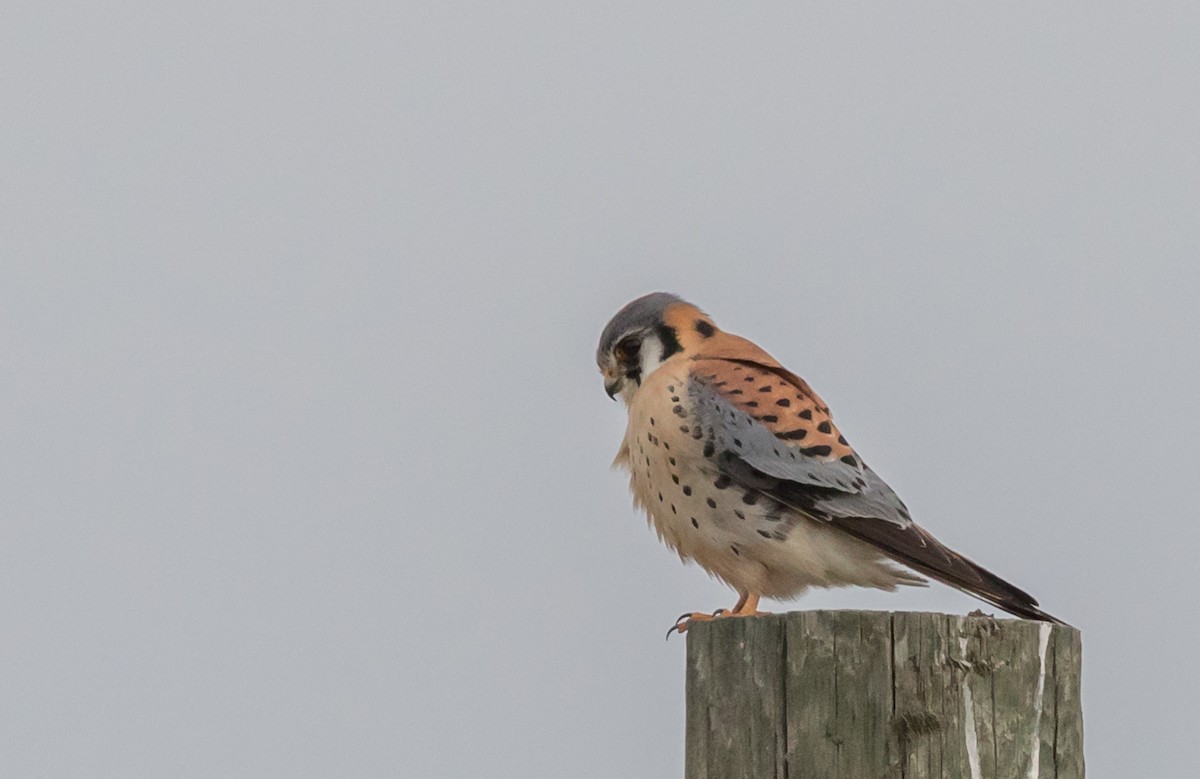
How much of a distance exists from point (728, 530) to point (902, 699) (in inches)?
92.0

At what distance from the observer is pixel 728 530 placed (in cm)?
566

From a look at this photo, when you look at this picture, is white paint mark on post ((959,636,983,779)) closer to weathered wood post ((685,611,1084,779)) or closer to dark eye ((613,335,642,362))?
weathered wood post ((685,611,1084,779))

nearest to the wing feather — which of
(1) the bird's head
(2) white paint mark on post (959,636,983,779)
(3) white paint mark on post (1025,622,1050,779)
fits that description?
(1) the bird's head

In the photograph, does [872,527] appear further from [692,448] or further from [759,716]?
[759,716]

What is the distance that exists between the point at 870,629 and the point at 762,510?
224 cm

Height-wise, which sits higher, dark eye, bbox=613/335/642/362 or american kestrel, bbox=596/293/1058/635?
dark eye, bbox=613/335/642/362

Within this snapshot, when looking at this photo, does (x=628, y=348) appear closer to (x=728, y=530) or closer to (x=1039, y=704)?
(x=728, y=530)

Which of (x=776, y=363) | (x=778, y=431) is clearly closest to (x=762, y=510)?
(x=778, y=431)

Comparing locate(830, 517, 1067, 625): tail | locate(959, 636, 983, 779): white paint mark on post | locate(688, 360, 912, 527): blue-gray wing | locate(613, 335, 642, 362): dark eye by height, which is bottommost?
locate(959, 636, 983, 779): white paint mark on post

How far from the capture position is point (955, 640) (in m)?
3.36

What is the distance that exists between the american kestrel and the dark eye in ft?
1.48

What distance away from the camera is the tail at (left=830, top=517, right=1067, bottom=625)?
16.9ft

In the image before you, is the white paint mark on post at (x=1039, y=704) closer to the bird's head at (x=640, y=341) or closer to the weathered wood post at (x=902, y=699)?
the weathered wood post at (x=902, y=699)

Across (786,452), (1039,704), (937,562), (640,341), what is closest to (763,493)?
(786,452)
